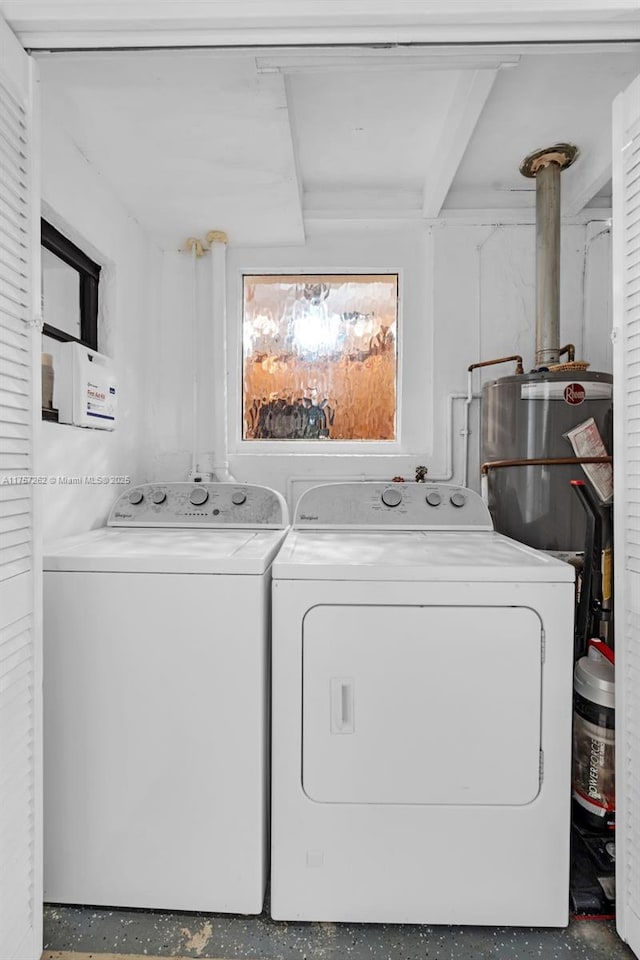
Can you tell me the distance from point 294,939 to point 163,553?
40.9 inches

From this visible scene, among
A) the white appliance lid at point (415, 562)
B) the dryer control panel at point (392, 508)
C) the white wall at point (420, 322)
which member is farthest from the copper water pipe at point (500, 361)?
the white appliance lid at point (415, 562)

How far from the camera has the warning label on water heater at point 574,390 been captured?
1.96 m

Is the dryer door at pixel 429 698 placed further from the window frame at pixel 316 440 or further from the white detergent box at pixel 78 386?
the window frame at pixel 316 440

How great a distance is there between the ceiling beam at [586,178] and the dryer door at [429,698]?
1.92 meters

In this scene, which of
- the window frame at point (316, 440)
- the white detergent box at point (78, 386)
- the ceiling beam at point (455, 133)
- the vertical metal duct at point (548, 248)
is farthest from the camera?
the window frame at point (316, 440)

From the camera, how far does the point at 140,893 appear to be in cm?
141

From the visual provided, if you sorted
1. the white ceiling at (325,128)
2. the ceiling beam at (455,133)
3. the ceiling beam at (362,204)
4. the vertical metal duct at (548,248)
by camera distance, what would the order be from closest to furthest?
the white ceiling at (325,128)
the ceiling beam at (455,133)
the vertical metal duct at (548,248)
the ceiling beam at (362,204)

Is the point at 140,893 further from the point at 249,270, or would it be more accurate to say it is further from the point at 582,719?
the point at 249,270

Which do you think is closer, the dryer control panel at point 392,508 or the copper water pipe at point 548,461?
the copper water pipe at point 548,461

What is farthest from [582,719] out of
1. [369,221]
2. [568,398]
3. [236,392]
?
[369,221]

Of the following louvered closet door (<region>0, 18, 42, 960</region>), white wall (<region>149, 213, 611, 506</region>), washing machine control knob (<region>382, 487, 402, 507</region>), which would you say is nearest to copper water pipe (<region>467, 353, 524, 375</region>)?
white wall (<region>149, 213, 611, 506</region>)

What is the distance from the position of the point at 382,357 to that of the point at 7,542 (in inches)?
79.2

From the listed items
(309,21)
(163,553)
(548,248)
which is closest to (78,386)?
(163,553)

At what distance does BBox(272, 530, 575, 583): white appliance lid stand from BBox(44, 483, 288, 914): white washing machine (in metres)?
0.15
